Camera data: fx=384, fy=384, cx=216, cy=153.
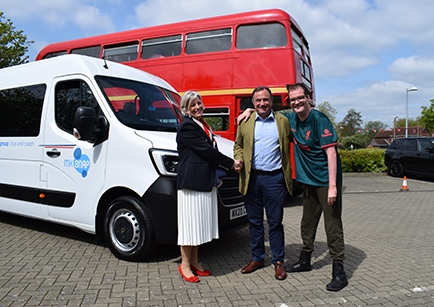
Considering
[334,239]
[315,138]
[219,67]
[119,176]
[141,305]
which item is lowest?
[141,305]

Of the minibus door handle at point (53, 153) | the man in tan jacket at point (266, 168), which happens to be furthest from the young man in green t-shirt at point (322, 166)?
Result: the minibus door handle at point (53, 153)

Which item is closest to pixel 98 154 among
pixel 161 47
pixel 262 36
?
pixel 262 36

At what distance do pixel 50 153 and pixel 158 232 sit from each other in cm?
199

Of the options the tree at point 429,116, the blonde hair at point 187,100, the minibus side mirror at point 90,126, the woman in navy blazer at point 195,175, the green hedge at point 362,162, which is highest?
the tree at point 429,116

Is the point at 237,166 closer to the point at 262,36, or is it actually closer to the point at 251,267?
the point at 251,267

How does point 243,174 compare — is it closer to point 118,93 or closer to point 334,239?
point 334,239

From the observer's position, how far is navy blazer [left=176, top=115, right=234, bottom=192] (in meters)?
3.82

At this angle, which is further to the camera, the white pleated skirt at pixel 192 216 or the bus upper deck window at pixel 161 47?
the bus upper deck window at pixel 161 47

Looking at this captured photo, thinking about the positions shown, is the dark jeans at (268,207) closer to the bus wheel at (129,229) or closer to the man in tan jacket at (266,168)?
the man in tan jacket at (266,168)

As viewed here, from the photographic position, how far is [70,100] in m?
5.08

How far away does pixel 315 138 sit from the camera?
3.99 m

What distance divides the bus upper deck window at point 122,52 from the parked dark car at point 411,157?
11.8 metres

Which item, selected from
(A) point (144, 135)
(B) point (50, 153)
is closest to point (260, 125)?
(A) point (144, 135)

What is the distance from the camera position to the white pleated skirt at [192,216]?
3875mm
